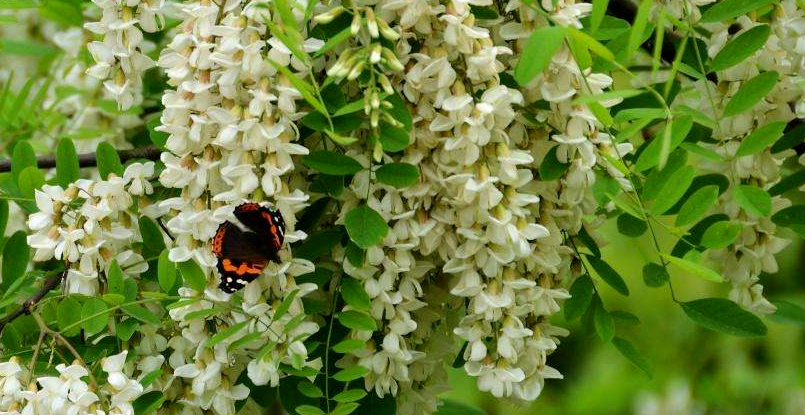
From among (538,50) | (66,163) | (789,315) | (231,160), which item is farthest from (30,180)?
(789,315)

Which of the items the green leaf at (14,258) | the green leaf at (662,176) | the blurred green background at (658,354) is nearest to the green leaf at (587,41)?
the green leaf at (662,176)

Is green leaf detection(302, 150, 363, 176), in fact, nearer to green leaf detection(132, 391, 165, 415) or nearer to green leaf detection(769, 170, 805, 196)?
green leaf detection(132, 391, 165, 415)

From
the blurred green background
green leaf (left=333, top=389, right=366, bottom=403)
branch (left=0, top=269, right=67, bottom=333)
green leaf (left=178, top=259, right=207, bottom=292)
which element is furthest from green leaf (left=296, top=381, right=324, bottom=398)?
the blurred green background

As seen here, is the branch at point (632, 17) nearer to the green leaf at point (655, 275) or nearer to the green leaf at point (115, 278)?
the green leaf at point (655, 275)

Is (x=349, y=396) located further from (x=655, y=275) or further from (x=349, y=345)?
(x=655, y=275)

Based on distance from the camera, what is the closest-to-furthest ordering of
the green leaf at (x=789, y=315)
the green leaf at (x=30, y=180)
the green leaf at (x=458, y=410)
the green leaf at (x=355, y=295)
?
the green leaf at (x=355, y=295)
the green leaf at (x=30, y=180)
the green leaf at (x=789, y=315)
the green leaf at (x=458, y=410)

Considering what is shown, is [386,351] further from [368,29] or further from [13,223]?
[13,223]
